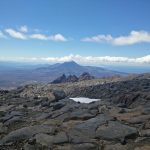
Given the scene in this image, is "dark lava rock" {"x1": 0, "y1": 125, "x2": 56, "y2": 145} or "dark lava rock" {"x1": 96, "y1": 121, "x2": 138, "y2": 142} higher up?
"dark lava rock" {"x1": 96, "y1": 121, "x2": 138, "y2": 142}

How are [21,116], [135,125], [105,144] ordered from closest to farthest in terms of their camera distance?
[105,144] → [135,125] → [21,116]

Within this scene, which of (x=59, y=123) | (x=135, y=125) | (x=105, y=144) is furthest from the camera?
(x=59, y=123)

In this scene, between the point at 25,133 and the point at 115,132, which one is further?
the point at 25,133

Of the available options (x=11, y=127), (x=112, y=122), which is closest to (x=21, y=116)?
(x=11, y=127)

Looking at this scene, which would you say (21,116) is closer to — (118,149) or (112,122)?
(112,122)

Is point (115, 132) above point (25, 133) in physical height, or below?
above

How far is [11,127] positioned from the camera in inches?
985

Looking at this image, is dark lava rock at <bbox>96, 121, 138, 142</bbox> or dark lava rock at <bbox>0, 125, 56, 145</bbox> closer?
dark lava rock at <bbox>96, 121, 138, 142</bbox>

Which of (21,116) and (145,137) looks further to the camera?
(21,116)

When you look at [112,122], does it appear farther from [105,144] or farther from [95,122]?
[105,144]

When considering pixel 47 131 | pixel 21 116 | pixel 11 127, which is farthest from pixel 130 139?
pixel 21 116

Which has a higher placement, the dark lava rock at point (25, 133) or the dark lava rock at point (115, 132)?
the dark lava rock at point (115, 132)

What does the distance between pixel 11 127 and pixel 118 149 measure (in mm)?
11147

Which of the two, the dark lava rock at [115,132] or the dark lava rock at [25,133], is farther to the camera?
the dark lava rock at [25,133]
